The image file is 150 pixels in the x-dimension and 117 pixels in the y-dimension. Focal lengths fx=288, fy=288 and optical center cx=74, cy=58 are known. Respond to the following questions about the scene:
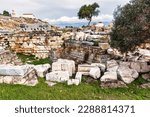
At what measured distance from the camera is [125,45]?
562 inches

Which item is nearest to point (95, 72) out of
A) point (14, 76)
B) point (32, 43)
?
point (14, 76)

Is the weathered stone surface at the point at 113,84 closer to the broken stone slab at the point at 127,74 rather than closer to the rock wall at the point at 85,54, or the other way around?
the broken stone slab at the point at 127,74

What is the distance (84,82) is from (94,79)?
56cm

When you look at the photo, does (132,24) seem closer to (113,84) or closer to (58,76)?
(113,84)

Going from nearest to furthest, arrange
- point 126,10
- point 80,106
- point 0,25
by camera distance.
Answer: point 80,106 < point 126,10 < point 0,25

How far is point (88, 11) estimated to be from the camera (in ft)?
184

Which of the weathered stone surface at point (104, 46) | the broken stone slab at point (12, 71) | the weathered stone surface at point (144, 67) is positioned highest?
the weathered stone surface at point (104, 46)

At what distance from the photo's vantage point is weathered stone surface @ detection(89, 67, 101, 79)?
523 inches

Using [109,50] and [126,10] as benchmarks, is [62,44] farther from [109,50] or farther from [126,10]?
[126,10]

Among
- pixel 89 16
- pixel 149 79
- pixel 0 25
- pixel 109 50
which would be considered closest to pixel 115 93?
pixel 149 79

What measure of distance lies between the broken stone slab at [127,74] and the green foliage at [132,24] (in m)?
1.25

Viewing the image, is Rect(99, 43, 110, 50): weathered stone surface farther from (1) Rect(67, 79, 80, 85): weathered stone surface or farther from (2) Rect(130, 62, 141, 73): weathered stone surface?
(1) Rect(67, 79, 80, 85): weathered stone surface

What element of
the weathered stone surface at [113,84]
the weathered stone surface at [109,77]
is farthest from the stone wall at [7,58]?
the weathered stone surface at [113,84]

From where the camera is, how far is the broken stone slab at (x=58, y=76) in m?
12.9
